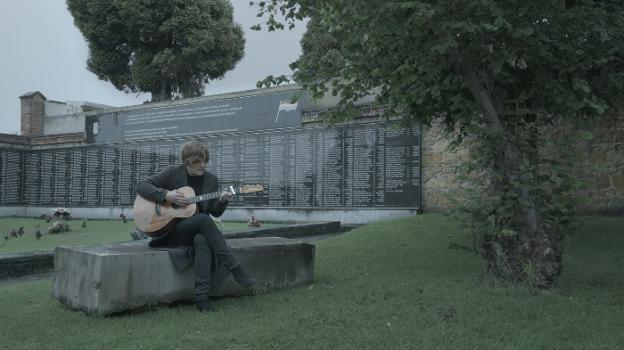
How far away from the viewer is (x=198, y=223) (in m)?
4.89

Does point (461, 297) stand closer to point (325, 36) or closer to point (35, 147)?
point (325, 36)

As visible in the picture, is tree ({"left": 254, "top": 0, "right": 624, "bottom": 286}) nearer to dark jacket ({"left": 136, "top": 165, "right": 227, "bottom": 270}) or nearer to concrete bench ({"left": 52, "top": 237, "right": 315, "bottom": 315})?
dark jacket ({"left": 136, "top": 165, "right": 227, "bottom": 270})

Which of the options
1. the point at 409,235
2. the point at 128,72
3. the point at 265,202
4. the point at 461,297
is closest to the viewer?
the point at 461,297

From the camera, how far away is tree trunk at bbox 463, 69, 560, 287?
5176 millimetres

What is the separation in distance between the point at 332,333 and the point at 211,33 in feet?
84.6

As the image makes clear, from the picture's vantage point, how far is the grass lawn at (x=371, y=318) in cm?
384

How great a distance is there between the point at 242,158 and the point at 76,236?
15.4 feet

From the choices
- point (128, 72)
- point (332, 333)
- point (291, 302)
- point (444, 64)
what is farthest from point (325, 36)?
point (128, 72)

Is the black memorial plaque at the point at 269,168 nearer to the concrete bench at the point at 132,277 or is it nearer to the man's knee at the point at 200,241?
the concrete bench at the point at 132,277

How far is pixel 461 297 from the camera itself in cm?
491

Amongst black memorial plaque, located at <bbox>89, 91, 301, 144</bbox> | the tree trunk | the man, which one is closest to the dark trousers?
the man

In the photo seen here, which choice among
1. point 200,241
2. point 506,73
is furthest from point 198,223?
point 506,73

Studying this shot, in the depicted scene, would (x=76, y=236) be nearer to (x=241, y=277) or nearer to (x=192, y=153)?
(x=192, y=153)

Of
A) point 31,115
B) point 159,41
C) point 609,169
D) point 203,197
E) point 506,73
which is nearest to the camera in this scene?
point 203,197
